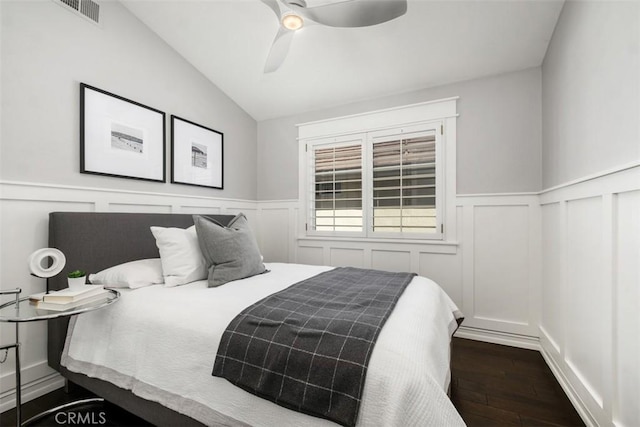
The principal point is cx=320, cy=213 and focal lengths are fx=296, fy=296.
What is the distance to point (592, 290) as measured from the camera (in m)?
1.59

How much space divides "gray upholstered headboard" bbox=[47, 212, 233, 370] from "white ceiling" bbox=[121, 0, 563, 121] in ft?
5.58

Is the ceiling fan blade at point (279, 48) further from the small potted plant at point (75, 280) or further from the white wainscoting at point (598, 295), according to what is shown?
the white wainscoting at point (598, 295)

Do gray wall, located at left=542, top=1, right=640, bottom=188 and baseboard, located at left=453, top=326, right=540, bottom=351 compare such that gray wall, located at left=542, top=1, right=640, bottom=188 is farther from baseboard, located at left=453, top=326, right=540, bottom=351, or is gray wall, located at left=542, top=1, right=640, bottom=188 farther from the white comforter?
baseboard, located at left=453, top=326, right=540, bottom=351

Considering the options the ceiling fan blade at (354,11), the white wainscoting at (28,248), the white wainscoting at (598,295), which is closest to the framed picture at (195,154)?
the white wainscoting at (28,248)

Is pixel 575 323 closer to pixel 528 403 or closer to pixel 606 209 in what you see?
pixel 528 403

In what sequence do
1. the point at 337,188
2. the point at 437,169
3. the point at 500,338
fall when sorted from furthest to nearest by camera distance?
the point at 337,188 → the point at 437,169 → the point at 500,338

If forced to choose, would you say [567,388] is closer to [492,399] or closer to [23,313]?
[492,399]

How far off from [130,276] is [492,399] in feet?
7.89

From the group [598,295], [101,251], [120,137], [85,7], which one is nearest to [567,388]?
[598,295]

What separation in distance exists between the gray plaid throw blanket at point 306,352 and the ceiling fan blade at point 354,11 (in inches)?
65.6

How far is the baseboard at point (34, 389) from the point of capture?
1.76m

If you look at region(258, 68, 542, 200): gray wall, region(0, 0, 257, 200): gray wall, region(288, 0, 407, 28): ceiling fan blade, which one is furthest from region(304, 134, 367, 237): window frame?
region(288, 0, 407, 28): ceiling fan blade

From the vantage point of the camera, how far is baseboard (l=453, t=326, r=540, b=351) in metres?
2.60

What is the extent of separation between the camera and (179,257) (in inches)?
81.1
